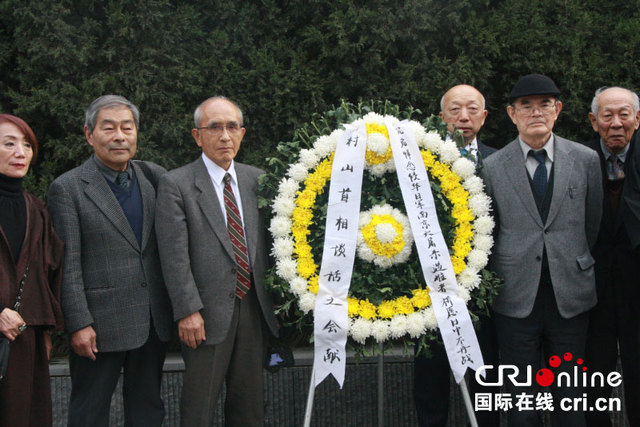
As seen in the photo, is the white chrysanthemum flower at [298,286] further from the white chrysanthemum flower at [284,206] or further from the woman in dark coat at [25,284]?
the woman in dark coat at [25,284]

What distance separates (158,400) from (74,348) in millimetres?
570

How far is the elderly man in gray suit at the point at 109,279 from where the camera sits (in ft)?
10.8

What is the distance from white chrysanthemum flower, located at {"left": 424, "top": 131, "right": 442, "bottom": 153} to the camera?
346 cm

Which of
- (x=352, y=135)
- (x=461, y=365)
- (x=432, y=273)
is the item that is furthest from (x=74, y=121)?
(x=461, y=365)

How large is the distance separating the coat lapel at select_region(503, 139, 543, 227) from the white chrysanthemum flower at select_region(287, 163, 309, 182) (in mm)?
1154

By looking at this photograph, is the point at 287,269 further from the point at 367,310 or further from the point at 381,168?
the point at 381,168

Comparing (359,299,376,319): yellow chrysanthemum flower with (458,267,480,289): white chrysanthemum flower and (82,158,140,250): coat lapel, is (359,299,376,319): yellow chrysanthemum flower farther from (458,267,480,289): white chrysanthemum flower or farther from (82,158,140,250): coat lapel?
(82,158,140,250): coat lapel

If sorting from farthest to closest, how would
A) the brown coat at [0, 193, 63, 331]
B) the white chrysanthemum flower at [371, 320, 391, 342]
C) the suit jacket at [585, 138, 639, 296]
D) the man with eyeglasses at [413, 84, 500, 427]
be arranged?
the man with eyeglasses at [413, 84, 500, 427]
the suit jacket at [585, 138, 639, 296]
the white chrysanthemum flower at [371, 320, 391, 342]
the brown coat at [0, 193, 63, 331]

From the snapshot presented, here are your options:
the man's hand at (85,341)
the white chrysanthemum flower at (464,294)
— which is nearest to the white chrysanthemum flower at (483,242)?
the white chrysanthemum flower at (464,294)

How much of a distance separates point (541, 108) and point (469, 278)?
105 cm

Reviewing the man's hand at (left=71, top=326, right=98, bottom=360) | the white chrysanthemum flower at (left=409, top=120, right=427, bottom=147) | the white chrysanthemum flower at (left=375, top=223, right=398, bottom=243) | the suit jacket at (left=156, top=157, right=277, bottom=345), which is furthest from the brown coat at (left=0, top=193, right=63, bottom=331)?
the white chrysanthemum flower at (left=409, top=120, right=427, bottom=147)

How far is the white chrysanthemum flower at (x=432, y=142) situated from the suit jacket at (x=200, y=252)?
107 centimetres

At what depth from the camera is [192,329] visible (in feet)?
10.6

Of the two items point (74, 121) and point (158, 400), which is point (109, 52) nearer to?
point (74, 121)
